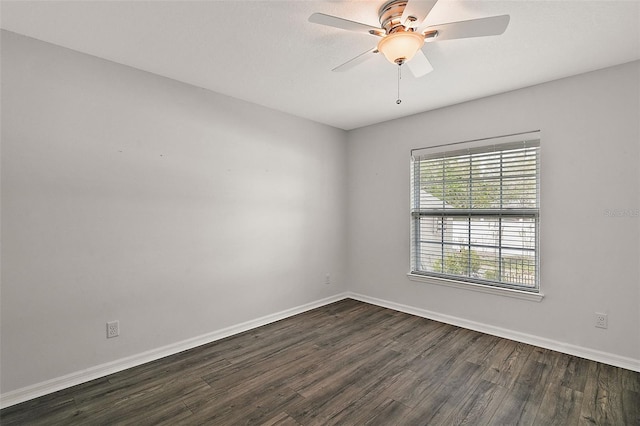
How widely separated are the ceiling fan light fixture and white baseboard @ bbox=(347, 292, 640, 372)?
2.86 m

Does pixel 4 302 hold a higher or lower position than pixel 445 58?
lower

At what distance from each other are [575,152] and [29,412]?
15.1 feet

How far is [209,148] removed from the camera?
10.1 ft

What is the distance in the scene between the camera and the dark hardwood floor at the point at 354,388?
1.95 metres

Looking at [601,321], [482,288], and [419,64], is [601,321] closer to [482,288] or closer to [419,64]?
[482,288]

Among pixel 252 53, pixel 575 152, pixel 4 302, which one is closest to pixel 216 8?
pixel 252 53

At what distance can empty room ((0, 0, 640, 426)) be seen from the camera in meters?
1.99

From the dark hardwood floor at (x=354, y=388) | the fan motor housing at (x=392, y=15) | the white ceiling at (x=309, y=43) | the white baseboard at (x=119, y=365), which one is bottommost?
the dark hardwood floor at (x=354, y=388)

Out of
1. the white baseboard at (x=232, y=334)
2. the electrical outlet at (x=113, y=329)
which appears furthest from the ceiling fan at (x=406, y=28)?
the white baseboard at (x=232, y=334)

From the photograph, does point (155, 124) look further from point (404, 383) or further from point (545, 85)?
point (545, 85)

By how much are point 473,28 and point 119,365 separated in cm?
344

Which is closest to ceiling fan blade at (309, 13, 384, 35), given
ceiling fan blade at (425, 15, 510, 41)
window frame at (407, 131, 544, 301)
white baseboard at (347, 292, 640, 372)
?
ceiling fan blade at (425, 15, 510, 41)

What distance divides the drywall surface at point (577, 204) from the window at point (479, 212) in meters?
0.12

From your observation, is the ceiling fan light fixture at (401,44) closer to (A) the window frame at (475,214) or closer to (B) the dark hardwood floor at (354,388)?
(A) the window frame at (475,214)
